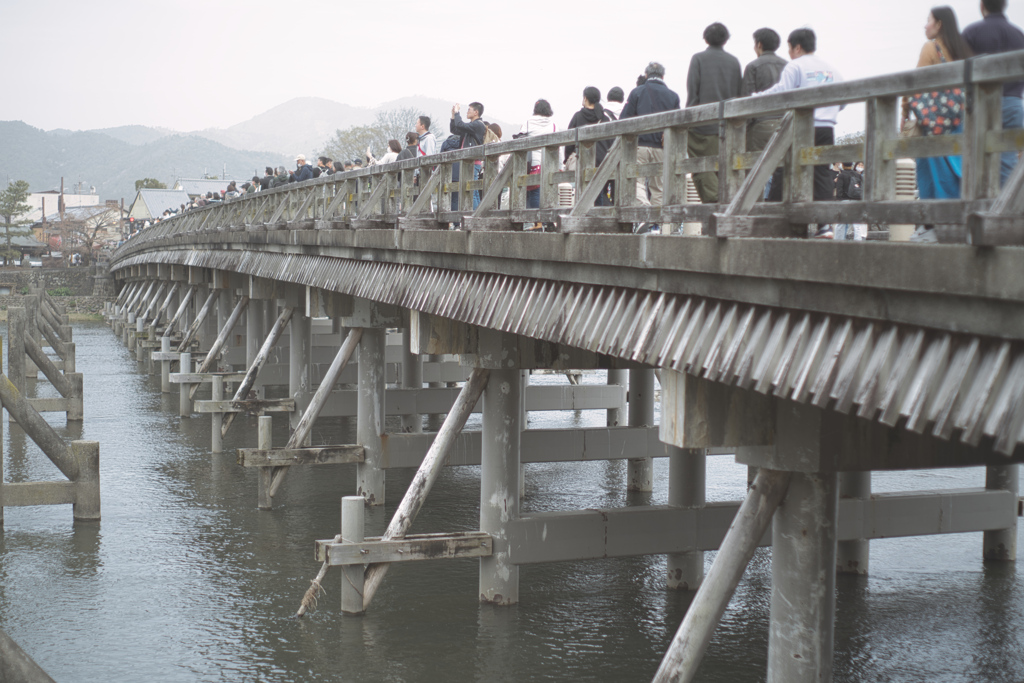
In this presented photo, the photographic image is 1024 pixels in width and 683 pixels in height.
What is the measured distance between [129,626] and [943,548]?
857 cm

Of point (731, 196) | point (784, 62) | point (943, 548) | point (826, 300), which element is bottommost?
point (943, 548)

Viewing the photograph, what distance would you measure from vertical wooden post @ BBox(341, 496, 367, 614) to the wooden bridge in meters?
0.03

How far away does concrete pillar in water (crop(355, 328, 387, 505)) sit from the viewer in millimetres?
13398

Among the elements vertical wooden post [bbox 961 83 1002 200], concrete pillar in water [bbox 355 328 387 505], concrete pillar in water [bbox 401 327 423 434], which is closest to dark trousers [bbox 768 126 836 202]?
vertical wooden post [bbox 961 83 1002 200]

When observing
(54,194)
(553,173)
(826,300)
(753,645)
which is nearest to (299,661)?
(753,645)

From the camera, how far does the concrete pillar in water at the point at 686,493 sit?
34.7ft

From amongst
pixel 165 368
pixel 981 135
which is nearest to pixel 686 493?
pixel 981 135

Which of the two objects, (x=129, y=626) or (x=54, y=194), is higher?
(x=54, y=194)

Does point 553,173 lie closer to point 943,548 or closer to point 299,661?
point 299,661

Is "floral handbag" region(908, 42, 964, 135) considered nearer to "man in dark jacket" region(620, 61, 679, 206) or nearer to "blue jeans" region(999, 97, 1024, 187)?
"blue jeans" region(999, 97, 1024, 187)

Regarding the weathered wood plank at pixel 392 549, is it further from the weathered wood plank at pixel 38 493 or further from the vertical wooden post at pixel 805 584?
the weathered wood plank at pixel 38 493

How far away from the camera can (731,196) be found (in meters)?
4.82

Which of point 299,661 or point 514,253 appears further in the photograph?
point 299,661

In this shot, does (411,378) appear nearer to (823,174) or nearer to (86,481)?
(86,481)
